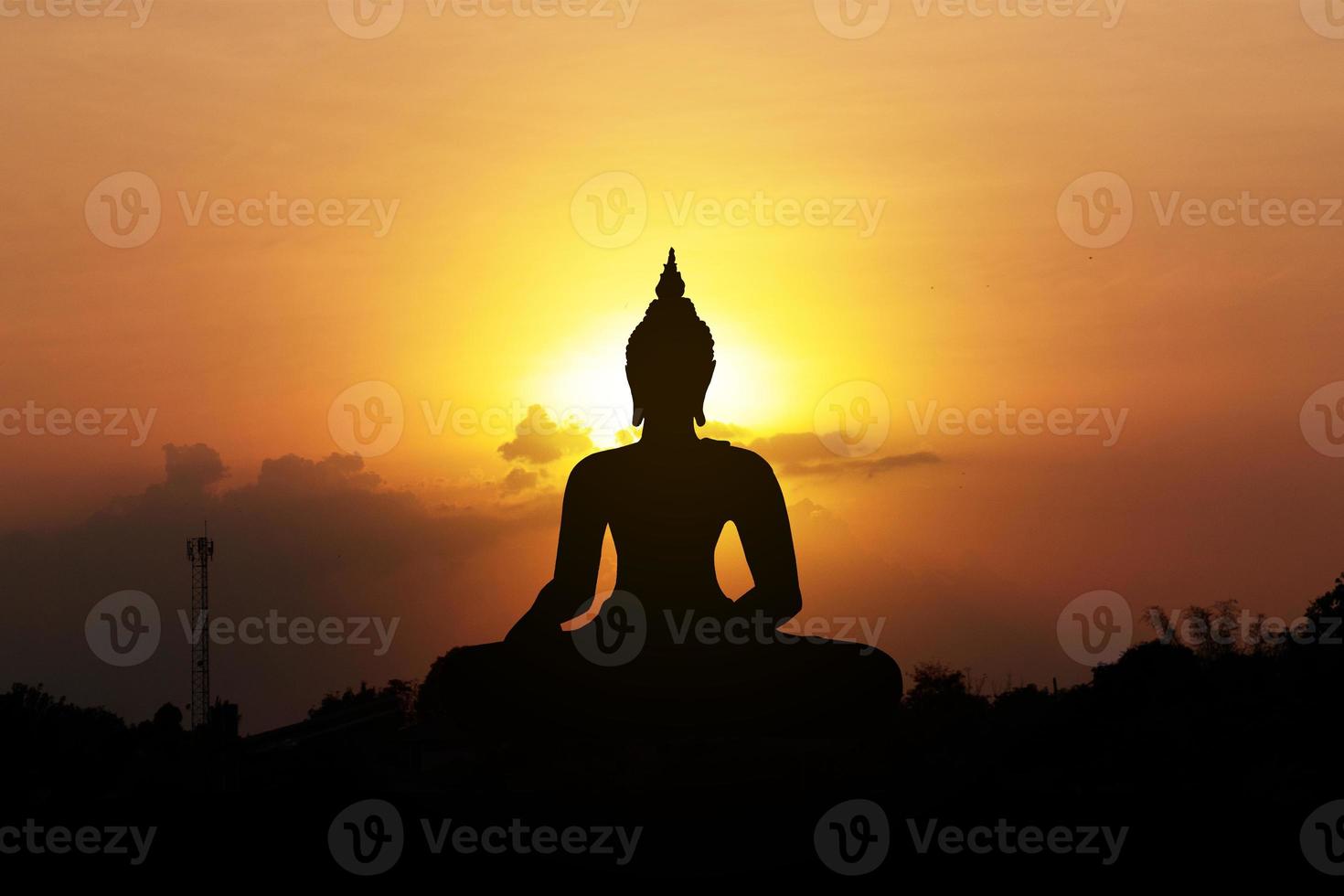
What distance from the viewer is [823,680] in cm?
1692

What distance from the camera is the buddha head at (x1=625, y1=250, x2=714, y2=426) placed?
18234 mm

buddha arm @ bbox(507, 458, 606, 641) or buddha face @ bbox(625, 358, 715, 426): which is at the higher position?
buddha face @ bbox(625, 358, 715, 426)

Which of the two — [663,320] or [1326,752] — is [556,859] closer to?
[663,320]

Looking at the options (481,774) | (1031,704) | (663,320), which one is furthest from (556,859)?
(1031,704)

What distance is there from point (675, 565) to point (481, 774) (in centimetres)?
286

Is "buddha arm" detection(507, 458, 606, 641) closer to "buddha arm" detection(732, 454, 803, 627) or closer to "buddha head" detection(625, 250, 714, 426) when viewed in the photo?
"buddha head" detection(625, 250, 714, 426)

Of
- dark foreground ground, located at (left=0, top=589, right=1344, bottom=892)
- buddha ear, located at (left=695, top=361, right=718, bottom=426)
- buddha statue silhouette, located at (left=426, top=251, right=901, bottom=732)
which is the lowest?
dark foreground ground, located at (left=0, top=589, right=1344, bottom=892)

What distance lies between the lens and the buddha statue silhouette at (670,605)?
1672 cm

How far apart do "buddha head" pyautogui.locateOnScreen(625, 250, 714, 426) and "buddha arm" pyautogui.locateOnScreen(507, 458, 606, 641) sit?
3.21 feet

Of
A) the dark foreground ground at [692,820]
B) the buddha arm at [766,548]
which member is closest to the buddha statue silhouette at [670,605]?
the buddha arm at [766,548]

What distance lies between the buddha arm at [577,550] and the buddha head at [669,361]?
3.21ft

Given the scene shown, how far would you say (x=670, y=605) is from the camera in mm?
17516

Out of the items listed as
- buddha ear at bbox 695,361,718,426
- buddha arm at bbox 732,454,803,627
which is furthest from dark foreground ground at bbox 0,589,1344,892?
buddha ear at bbox 695,361,718,426

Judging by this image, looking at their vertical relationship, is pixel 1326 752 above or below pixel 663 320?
Result: below
